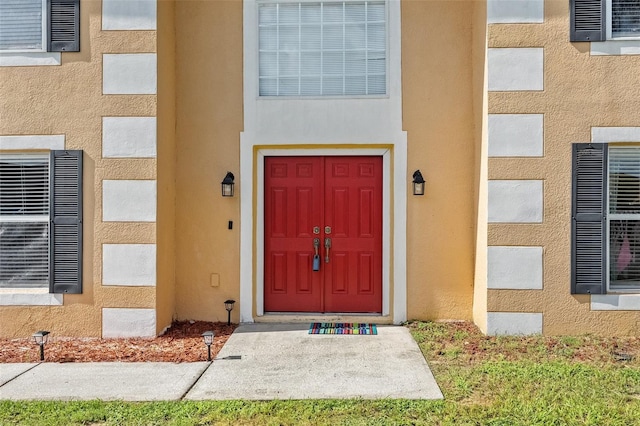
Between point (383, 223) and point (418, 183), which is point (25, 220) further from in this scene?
point (418, 183)

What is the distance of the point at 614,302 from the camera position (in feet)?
17.9

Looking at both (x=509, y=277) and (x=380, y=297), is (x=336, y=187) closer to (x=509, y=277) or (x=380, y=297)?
(x=380, y=297)

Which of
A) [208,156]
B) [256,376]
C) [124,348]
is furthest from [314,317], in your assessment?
[208,156]

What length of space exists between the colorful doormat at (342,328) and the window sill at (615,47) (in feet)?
14.0

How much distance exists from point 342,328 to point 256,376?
1770 mm

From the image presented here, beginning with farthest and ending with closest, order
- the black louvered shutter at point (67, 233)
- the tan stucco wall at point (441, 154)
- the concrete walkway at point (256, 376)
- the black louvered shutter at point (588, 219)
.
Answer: the tan stucco wall at point (441, 154)
the black louvered shutter at point (67, 233)
the black louvered shutter at point (588, 219)
the concrete walkway at point (256, 376)

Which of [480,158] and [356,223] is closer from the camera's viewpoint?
[480,158]

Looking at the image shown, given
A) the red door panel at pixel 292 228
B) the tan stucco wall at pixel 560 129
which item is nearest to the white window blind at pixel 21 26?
the red door panel at pixel 292 228

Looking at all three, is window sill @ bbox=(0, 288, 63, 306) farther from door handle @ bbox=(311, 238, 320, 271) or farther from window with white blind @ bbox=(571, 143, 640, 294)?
window with white blind @ bbox=(571, 143, 640, 294)

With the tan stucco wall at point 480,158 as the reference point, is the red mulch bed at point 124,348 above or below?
below

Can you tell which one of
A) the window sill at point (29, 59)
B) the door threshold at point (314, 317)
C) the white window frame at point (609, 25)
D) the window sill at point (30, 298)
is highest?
the white window frame at point (609, 25)

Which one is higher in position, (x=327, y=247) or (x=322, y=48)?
(x=322, y=48)

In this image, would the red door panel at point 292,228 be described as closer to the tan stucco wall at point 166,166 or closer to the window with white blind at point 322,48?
the window with white blind at point 322,48

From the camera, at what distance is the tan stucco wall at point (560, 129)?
545cm
